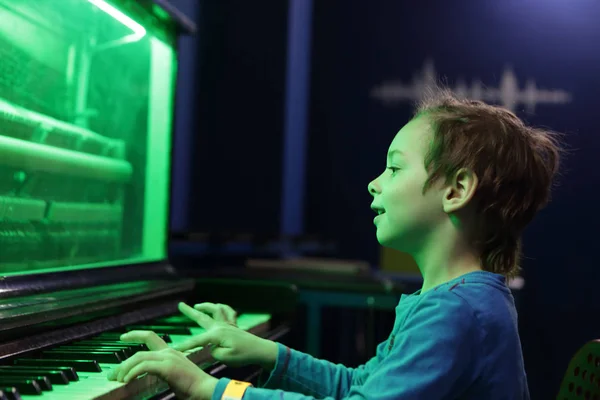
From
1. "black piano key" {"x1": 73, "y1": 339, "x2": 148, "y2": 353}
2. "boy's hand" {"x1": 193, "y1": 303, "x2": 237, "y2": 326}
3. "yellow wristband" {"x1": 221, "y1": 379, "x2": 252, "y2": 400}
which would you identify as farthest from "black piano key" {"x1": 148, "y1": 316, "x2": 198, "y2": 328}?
"yellow wristband" {"x1": 221, "y1": 379, "x2": 252, "y2": 400}

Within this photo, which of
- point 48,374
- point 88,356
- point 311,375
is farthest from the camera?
point 311,375

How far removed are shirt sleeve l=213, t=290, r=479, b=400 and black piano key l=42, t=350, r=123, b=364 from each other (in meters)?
0.21

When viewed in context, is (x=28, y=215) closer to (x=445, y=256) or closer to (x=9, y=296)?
(x=9, y=296)

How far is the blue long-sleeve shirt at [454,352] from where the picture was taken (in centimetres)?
94

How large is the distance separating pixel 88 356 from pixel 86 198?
1.79ft

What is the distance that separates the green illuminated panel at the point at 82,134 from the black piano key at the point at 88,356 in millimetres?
206

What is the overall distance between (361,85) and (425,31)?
0.66 m

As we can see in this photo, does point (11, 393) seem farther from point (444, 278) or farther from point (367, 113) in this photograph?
point (367, 113)

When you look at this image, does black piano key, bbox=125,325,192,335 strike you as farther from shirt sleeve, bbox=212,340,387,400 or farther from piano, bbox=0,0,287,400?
shirt sleeve, bbox=212,340,387,400

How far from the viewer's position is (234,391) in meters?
0.94

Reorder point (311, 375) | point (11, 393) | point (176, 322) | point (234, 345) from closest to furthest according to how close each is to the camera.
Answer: point (11, 393) < point (234, 345) < point (311, 375) < point (176, 322)

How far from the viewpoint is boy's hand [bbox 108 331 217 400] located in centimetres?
91

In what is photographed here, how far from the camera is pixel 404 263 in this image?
4.19 meters

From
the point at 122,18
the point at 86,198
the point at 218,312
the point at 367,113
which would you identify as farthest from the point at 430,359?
the point at 367,113
